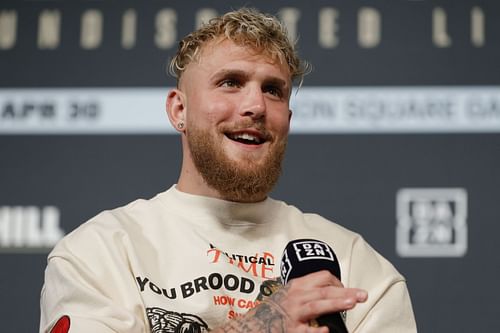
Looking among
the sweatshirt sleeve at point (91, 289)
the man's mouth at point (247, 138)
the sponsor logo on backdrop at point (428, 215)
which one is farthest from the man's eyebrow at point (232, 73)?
the sponsor logo on backdrop at point (428, 215)

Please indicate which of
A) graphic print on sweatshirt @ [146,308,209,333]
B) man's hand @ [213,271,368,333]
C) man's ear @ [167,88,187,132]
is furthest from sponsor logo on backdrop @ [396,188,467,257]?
man's hand @ [213,271,368,333]

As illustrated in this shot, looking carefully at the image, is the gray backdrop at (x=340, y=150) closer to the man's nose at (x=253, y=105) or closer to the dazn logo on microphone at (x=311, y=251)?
the man's nose at (x=253, y=105)

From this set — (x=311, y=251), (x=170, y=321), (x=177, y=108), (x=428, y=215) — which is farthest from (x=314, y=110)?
(x=311, y=251)

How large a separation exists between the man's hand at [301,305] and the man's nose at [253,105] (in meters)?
0.39

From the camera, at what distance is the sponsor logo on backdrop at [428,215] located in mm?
2830

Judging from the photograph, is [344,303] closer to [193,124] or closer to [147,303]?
[147,303]

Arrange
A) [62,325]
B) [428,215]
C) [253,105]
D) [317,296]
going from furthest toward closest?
[428,215], [253,105], [62,325], [317,296]

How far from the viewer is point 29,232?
2.88m

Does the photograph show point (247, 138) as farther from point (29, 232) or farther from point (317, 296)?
point (29, 232)

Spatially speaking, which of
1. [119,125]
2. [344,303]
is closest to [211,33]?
[344,303]

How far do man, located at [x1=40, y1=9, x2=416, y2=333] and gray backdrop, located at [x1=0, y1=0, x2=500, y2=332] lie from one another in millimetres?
1199

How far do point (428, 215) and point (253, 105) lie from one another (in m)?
1.51

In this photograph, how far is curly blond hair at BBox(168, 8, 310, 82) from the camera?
1.61 m

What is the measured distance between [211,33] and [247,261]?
46cm
